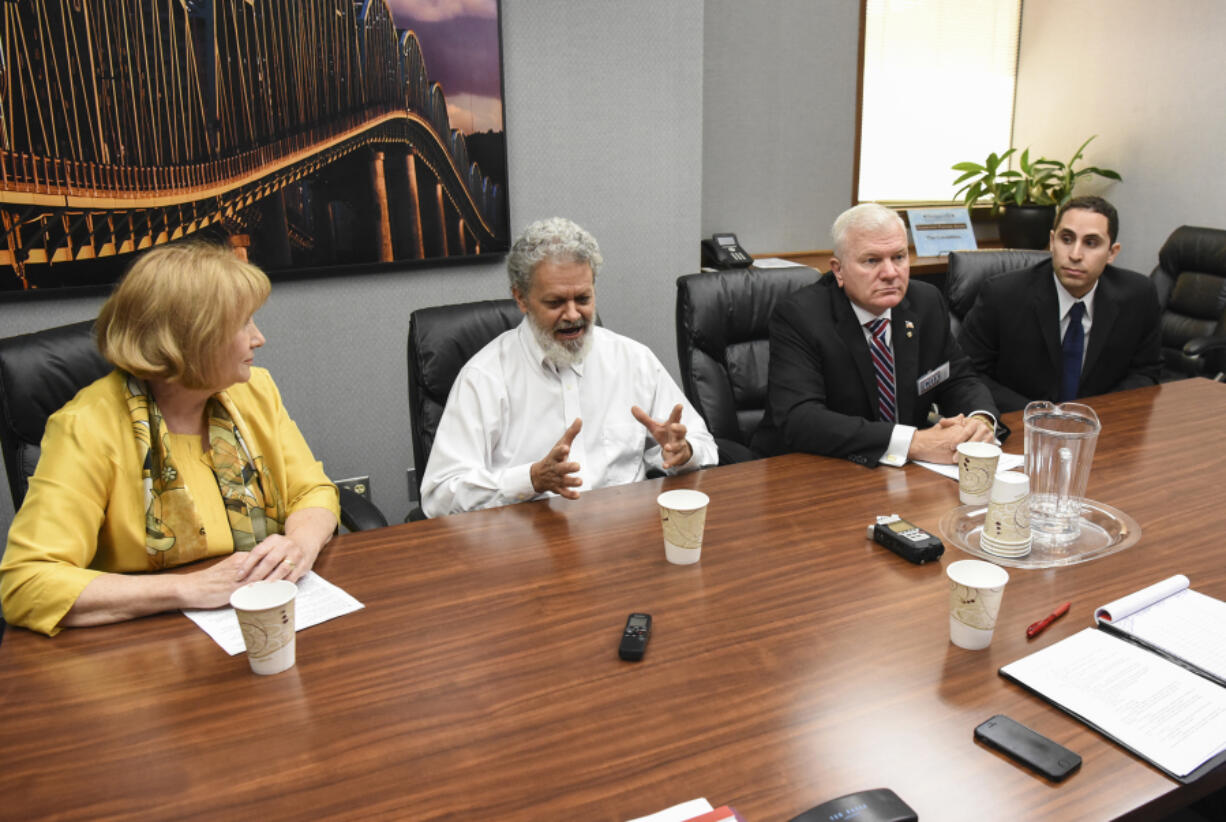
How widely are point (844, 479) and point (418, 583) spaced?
0.95 m

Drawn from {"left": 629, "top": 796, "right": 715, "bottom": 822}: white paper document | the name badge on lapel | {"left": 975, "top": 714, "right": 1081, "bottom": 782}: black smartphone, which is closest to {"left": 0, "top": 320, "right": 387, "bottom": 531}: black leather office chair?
{"left": 629, "top": 796, "right": 715, "bottom": 822}: white paper document

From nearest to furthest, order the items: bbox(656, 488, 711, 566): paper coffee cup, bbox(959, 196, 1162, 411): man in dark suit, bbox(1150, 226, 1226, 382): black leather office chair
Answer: bbox(656, 488, 711, 566): paper coffee cup < bbox(959, 196, 1162, 411): man in dark suit < bbox(1150, 226, 1226, 382): black leather office chair

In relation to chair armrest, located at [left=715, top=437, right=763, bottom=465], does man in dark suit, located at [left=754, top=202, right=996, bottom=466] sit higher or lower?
higher

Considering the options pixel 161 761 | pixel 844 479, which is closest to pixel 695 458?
pixel 844 479

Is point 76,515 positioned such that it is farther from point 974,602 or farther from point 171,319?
point 974,602

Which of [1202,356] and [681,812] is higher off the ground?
[681,812]

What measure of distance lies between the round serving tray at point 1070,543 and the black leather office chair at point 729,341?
842 millimetres

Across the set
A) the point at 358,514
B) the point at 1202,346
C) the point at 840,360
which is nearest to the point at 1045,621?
the point at 840,360

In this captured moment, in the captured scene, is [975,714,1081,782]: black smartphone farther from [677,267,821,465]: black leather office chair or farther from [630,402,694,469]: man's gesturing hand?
[677,267,821,465]: black leather office chair

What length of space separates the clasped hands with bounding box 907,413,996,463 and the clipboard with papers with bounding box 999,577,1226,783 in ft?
2.01

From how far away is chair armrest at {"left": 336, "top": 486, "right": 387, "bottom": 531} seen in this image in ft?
5.90

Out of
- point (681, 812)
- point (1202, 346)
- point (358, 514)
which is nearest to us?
point (681, 812)

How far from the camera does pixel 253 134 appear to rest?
2.60 m

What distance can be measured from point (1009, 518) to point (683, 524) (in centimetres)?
57
